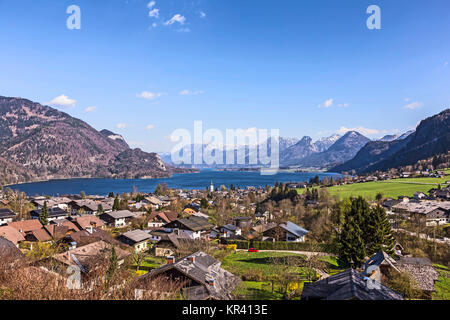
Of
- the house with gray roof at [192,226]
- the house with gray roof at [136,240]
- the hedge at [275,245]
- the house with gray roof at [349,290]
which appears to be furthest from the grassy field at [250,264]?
the house with gray roof at [136,240]

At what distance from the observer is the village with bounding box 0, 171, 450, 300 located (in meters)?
13.6

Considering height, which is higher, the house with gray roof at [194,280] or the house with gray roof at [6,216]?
the house with gray roof at [194,280]

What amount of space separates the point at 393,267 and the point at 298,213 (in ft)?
105

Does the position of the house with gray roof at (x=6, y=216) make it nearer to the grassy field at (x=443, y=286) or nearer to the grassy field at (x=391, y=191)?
the grassy field at (x=443, y=286)

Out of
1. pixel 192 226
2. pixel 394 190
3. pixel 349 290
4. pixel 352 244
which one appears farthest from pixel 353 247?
pixel 394 190

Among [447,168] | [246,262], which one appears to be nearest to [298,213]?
[246,262]

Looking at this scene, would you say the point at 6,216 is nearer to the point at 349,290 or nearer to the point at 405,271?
the point at 349,290

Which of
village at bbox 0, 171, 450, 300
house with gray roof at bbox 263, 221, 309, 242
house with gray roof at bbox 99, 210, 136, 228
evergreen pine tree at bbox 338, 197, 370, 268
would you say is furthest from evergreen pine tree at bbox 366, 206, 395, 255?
house with gray roof at bbox 99, 210, 136, 228

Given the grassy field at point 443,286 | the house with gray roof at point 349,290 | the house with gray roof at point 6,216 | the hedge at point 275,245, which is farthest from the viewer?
the house with gray roof at point 6,216

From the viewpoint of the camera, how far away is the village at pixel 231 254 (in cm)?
1362

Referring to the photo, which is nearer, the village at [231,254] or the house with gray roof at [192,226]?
the village at [231,254]

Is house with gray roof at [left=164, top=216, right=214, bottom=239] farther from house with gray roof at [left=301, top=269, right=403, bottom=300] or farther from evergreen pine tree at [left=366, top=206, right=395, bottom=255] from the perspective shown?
house with gray roof at [left=301, top=269, right=403, bottom=300]

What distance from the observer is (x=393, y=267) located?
64.2 ft
